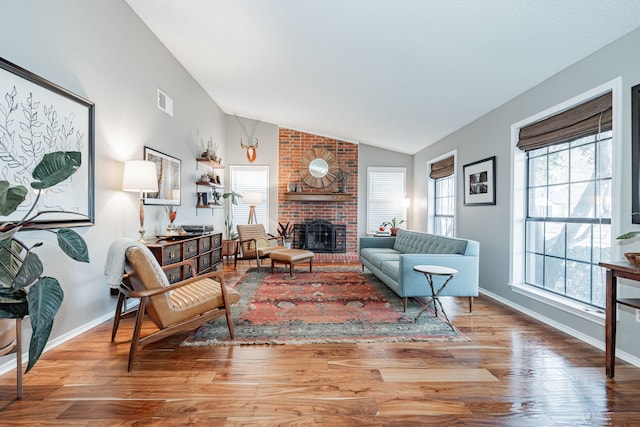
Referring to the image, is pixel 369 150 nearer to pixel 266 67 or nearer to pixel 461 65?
pixel 266 67

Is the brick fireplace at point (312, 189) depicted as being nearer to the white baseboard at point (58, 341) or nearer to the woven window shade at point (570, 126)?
the woven window shade at point (570, 126)

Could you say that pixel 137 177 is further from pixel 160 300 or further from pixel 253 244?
pixel 253 244

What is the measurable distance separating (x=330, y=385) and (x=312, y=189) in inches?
201

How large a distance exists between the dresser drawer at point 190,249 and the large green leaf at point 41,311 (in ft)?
7.01

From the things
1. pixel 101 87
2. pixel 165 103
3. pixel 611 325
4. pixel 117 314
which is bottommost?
pixel 117 314

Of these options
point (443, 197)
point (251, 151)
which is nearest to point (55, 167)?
point (251, 151)

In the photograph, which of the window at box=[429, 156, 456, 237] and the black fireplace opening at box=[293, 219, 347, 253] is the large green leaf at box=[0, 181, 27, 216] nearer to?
the window at box=[429, 156, 456, 237]

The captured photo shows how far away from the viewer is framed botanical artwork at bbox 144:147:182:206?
3.62 m

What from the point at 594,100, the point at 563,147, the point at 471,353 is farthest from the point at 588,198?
the point at 471,353

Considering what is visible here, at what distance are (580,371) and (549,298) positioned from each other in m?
0.97

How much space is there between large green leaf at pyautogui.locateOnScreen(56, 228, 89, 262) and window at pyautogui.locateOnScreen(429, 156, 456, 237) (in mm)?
4617

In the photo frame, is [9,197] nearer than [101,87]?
Yes

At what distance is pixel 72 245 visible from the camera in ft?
5.03

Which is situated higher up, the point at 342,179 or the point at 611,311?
the point at 342,179
